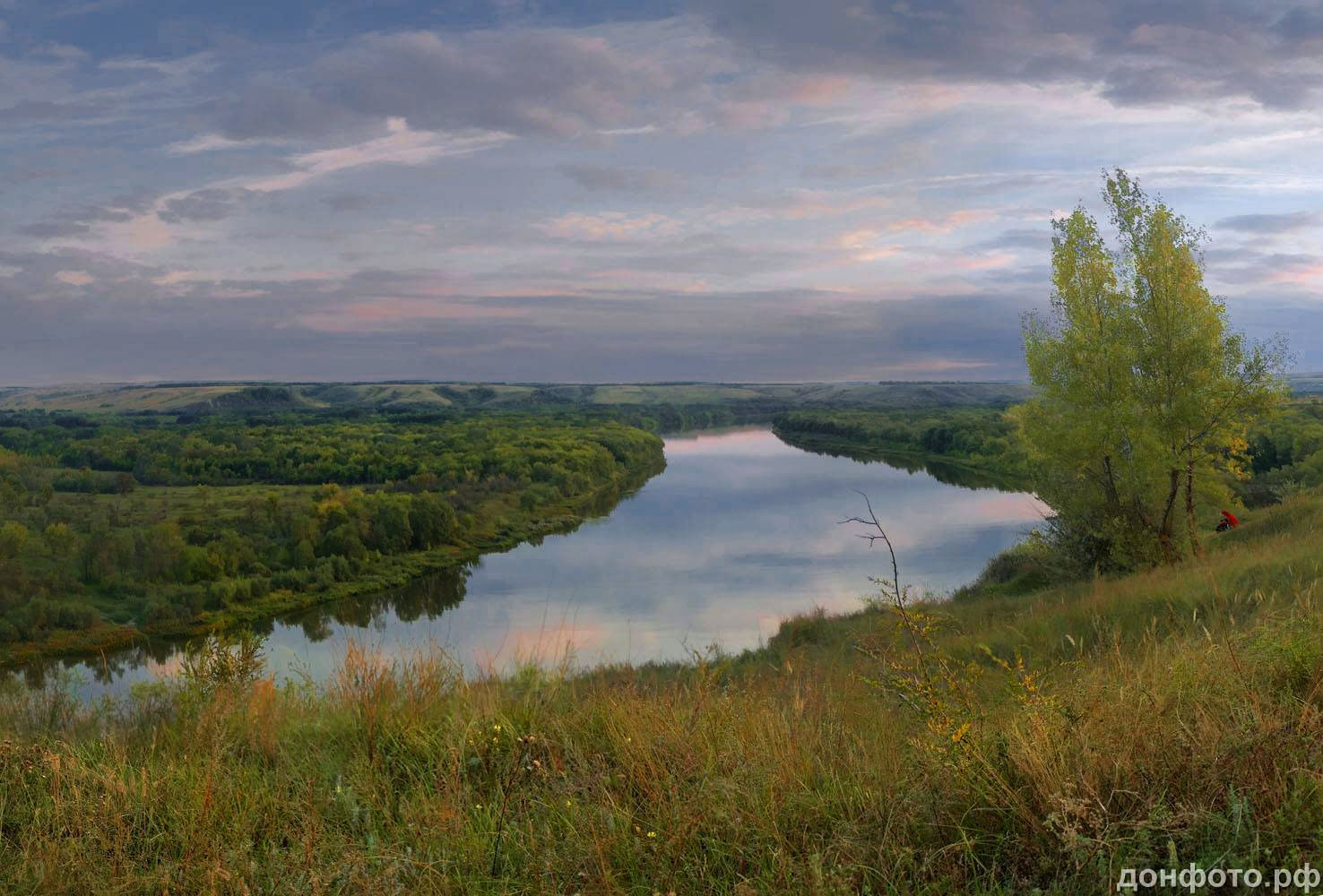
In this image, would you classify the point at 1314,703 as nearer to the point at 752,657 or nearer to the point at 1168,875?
the point at 1168,875

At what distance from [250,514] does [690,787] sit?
53.3 metres

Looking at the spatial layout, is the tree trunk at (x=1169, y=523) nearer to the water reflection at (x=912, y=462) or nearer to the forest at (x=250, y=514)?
the forest at (x=250, y=514)

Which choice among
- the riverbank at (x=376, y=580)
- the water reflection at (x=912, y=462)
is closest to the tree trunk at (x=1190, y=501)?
the riverbank at (x=376, y=580)

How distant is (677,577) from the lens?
1307 inches

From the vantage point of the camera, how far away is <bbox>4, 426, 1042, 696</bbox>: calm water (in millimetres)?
24656

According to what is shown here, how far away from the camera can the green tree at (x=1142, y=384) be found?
1512cm

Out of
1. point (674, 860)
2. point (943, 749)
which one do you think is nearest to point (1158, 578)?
point (943, 749)

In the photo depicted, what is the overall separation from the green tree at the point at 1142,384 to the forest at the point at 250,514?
3342cm

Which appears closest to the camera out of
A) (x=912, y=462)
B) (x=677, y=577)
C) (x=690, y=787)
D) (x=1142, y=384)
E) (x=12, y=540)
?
(x=690, y=787)

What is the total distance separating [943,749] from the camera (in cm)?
298

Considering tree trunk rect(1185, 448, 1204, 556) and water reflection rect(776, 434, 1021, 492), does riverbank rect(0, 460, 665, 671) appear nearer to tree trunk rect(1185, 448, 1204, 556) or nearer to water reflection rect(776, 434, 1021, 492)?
tree trunk rect(1185, 448, 1204, 556)

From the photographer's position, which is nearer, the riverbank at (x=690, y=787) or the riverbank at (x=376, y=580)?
the riverbank at (x=690, y=787)

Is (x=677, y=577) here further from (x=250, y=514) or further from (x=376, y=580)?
(x=250, y=514)

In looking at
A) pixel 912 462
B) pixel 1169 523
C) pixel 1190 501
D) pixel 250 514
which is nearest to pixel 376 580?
pixel 250 514
